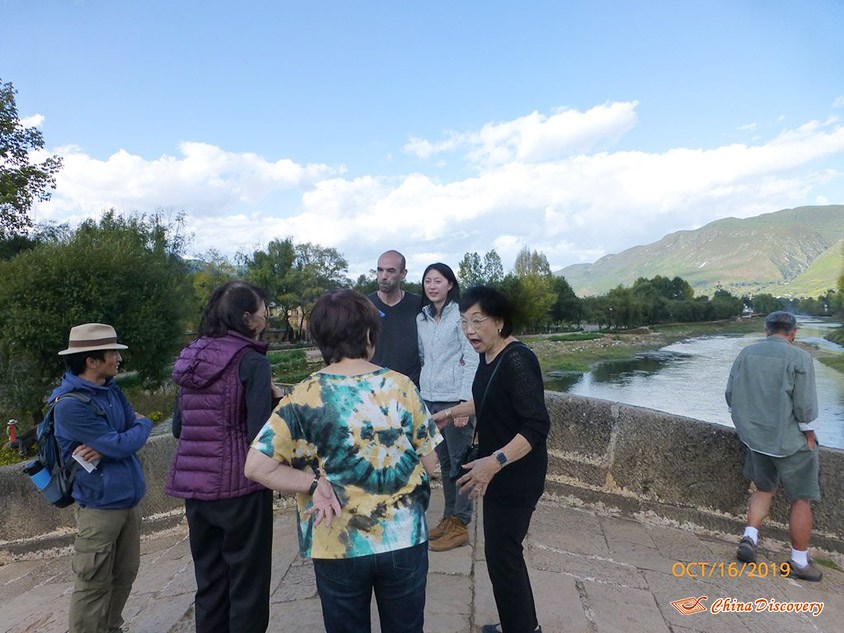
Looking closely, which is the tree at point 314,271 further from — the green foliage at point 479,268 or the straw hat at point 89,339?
the straw hat at point 89,339

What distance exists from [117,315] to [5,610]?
12022mm

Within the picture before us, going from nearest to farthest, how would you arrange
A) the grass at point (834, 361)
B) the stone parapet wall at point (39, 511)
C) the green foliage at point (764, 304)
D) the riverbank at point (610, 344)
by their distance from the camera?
the stone parapet wall at point (39, 511) < the grass at point (834, 361) < the riverbank at point (610, 344) < the green foliage at point (764, 304)

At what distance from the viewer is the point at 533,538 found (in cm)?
317

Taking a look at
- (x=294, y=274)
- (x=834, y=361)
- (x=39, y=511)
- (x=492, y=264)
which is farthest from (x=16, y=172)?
(x=492, y=264)

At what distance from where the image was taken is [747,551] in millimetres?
2984

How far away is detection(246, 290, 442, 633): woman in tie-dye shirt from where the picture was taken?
4.81ft

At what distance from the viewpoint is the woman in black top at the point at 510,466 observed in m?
1.90

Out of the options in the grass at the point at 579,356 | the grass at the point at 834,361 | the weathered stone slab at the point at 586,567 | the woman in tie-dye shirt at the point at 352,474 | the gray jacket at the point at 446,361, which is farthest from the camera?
the grass at the point at 579,356

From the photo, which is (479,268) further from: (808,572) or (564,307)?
(808,572)

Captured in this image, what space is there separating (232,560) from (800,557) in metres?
3.12

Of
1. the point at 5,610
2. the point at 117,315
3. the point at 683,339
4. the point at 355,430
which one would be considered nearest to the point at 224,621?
the point at 355,430

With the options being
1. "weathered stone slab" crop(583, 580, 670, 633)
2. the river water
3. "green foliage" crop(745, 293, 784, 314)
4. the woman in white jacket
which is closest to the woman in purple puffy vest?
the woman in white jacket

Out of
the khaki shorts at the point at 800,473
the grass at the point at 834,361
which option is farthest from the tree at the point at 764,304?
the khaki shorts at the point at 800,473

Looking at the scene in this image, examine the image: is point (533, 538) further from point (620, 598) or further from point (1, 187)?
point (1, 187)
